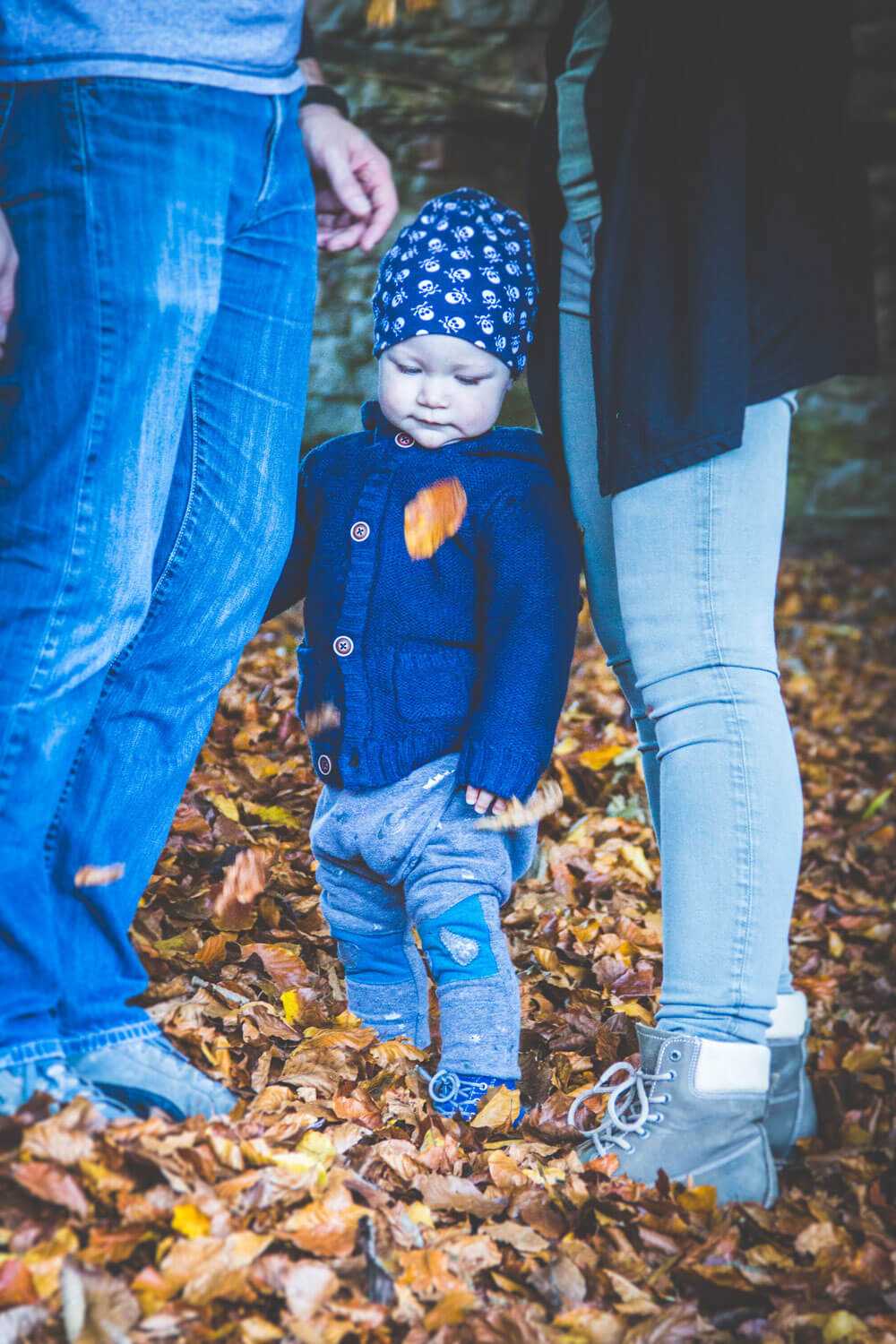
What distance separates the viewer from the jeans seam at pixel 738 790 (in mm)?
1669

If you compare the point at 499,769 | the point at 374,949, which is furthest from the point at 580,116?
the point at 374,949

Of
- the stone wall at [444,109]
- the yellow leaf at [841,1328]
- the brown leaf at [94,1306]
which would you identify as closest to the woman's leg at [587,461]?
the yellow leaf at [841,1328]

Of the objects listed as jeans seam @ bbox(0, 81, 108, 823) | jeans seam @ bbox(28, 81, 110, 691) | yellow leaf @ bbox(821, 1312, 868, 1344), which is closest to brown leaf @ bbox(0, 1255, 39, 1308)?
jeans seam @ bbox(0, 81, 108, 823)

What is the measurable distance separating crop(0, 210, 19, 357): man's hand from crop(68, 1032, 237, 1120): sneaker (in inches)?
38.7

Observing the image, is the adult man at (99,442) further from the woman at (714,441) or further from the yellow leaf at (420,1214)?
the woman at (714,441)

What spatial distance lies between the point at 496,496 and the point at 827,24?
0.89 meters

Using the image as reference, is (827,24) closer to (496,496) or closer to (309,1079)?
(496,496)

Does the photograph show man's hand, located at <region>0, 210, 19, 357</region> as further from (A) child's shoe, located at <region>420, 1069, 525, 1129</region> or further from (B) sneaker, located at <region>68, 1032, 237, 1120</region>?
(A) child's shoe, located at <region>420, 1069, 525, 1129</region>

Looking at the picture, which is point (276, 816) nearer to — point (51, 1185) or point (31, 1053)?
point (31, 1053)

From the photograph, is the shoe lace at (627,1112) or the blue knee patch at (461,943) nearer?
the shoe lace at (627,1112)

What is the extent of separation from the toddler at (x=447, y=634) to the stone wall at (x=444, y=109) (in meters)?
4.90

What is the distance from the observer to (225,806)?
2990 mm

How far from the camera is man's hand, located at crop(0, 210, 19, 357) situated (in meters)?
1.44

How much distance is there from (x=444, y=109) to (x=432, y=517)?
6.21 meters
